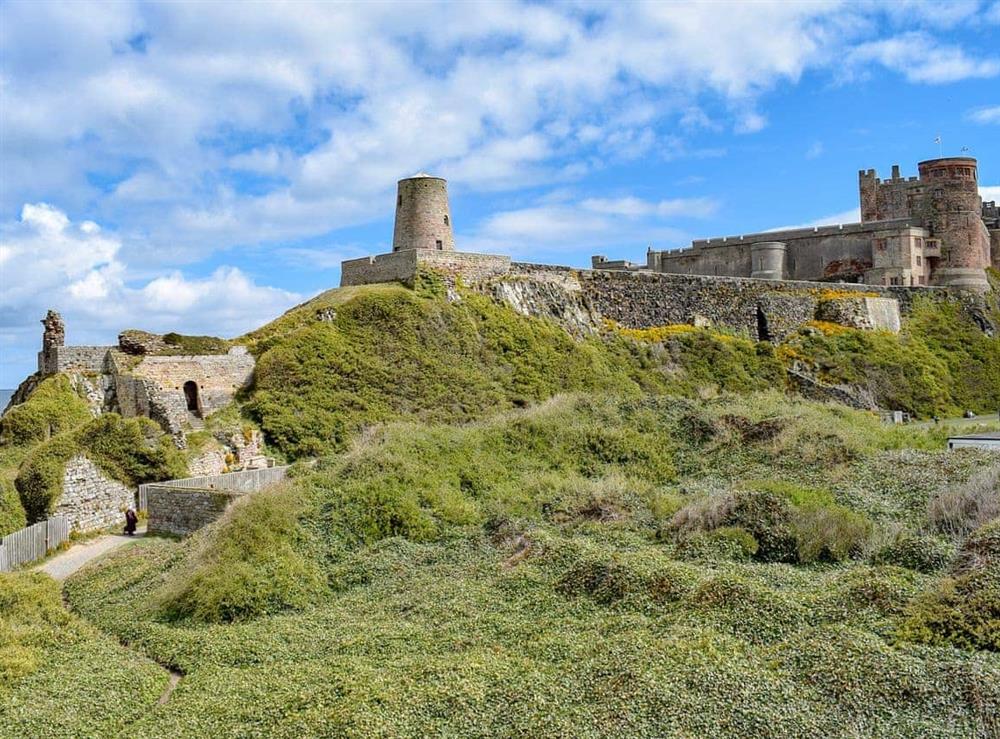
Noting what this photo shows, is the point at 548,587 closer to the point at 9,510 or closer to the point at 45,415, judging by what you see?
the point at 9,510

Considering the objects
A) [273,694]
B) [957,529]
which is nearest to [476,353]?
[957,529]

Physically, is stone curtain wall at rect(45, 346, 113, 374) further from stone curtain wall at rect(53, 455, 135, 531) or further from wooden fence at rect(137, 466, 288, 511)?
wooden fence at rect(137, 466, 288, 511)

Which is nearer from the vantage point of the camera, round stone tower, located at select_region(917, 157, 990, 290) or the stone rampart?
the stone rampart

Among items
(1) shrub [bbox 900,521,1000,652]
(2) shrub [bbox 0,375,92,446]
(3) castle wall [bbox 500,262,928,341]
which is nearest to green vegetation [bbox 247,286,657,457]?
(3) castle wall [bbox 500,262,928,341]

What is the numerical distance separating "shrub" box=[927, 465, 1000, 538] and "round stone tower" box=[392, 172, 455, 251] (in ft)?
67.7

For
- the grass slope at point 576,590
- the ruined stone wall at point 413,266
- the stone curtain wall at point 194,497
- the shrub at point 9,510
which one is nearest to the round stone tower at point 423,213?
the ruined stone wall at point 413,266

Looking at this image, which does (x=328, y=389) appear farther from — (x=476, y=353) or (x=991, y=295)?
(x=991, y=295)

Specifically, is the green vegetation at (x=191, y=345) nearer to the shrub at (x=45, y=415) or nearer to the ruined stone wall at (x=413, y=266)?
the shrub at (x=45, y=415)

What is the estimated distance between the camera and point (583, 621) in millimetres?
13008

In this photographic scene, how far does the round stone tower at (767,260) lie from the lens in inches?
1917

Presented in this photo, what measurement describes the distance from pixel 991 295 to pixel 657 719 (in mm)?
47241

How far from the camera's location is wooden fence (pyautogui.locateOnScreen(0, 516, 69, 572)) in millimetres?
17938

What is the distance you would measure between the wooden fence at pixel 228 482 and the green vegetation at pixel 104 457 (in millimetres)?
662

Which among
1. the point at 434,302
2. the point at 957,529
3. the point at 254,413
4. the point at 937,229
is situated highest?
the point at 937,229
